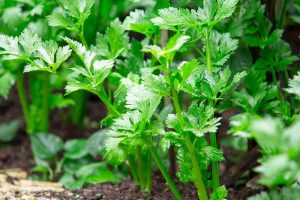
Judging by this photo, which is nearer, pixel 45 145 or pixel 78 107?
pixel 45 145

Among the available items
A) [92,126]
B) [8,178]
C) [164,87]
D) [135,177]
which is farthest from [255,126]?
[92,126]

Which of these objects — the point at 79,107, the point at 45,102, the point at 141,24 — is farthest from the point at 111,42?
the point at 79,107

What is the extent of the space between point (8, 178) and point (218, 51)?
798mm

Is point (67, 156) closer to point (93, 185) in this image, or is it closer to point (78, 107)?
point (93, 185)

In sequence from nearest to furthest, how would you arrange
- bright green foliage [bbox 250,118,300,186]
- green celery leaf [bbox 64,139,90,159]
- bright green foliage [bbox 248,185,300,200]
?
bright green foliage [bbox 250,118,300,186] < bright green foliage [bbox 248,185,300,200] < green celery leaf [bbox 64,139,90,159]

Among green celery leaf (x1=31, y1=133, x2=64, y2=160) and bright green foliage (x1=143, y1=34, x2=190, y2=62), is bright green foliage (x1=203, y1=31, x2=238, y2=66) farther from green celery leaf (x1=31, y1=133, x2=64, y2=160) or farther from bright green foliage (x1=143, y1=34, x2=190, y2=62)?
green celery leaf (x1=31, y1=133, x2=64, y2=160)

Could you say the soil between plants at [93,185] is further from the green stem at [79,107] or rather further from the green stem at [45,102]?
the green stem at [45,102]

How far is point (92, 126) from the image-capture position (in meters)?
2.28

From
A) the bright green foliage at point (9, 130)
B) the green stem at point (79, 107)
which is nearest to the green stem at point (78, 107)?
the green stem at point (79, 107)

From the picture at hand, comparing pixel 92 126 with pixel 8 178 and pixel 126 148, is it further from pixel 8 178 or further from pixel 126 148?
pixel 126 148

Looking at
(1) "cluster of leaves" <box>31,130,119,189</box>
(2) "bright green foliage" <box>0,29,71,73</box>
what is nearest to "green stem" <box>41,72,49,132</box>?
(1) "cluster of leaves" <box>31,130,119,189</box>

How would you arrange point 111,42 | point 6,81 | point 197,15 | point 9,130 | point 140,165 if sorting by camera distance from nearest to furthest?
point 197,15
point 111,42
point 140,165
point 6,81
point 9,130

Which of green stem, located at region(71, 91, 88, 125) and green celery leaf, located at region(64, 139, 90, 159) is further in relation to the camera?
green stem, located at region(71, 91, 88, 125)

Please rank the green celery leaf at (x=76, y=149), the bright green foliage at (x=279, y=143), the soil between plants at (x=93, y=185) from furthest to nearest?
the green celery leaf at (x=76, y=149)
the soil between plants at (x=93, y=185)
the bright green foliage at (x=279, y=143)
